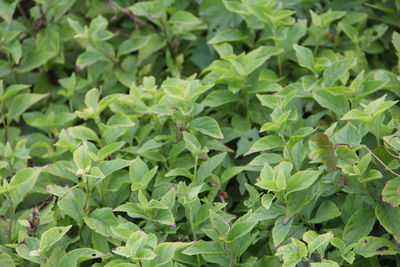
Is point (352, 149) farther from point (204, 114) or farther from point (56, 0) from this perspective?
point (56, 0)

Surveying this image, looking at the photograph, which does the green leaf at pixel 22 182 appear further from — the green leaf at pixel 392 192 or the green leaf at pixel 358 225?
the green leaf at pixel 392 192

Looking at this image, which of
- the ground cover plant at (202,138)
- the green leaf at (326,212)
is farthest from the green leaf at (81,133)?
the green leaf at (326,212)

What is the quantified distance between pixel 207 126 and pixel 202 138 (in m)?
0.07

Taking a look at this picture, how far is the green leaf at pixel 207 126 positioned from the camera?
7.23ft

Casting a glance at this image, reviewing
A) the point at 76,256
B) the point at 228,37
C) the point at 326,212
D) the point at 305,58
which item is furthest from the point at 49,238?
the point at 228,37

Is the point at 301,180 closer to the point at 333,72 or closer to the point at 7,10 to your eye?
the point at 333,72

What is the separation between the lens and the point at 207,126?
2.24 m

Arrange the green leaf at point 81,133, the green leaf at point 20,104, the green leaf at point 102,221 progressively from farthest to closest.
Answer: the green leaf at point 20,104 < the green leaf at point 81,133 < the green leaf at point 102,221

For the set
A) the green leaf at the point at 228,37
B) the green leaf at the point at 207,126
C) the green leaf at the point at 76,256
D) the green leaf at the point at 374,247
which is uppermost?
the green leaf at the point at 228,37

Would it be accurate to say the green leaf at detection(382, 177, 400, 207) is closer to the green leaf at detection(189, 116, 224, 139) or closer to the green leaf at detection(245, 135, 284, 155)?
the green leaf at detection(245, 135, 284, 155)

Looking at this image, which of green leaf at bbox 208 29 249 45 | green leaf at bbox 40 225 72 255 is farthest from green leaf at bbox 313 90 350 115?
green leaf at bbox 40 225 72 255

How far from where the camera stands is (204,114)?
2.50 metres

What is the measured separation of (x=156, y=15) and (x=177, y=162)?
2.59 feet

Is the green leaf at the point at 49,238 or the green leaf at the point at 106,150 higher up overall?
the green leaf at the point at 106,150
